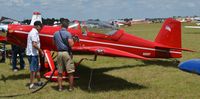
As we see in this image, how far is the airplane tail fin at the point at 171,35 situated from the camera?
1180cm

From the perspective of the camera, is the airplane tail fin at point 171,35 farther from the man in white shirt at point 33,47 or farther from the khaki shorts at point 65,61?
the man in white shirt at point 33,47

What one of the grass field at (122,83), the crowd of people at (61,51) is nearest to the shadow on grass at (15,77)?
the grass field at (122,83)

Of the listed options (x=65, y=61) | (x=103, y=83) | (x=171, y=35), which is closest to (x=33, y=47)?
(x=65, y=61)

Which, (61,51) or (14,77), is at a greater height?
(61,51)

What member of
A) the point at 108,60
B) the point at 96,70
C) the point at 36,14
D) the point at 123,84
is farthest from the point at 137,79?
the point at 36,14

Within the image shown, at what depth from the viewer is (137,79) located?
30.9 feet

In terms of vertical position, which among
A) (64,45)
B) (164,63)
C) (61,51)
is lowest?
(164,63)

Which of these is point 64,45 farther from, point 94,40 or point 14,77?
point 14,77

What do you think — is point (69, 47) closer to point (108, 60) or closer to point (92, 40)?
point (92, 40)

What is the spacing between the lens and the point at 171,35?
11.9 metres

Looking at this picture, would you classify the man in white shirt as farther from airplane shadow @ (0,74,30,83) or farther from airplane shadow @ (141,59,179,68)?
airplane shadow @ (141,59,179,68)

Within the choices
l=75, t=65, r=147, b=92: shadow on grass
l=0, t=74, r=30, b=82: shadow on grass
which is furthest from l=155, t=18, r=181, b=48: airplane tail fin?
l=0, t=74, r=30, b=82: shadow on grass

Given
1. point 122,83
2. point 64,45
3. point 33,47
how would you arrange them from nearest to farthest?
point 64,45 < point 33,47 < point 122,83

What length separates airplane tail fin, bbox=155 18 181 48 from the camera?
38.7ft
